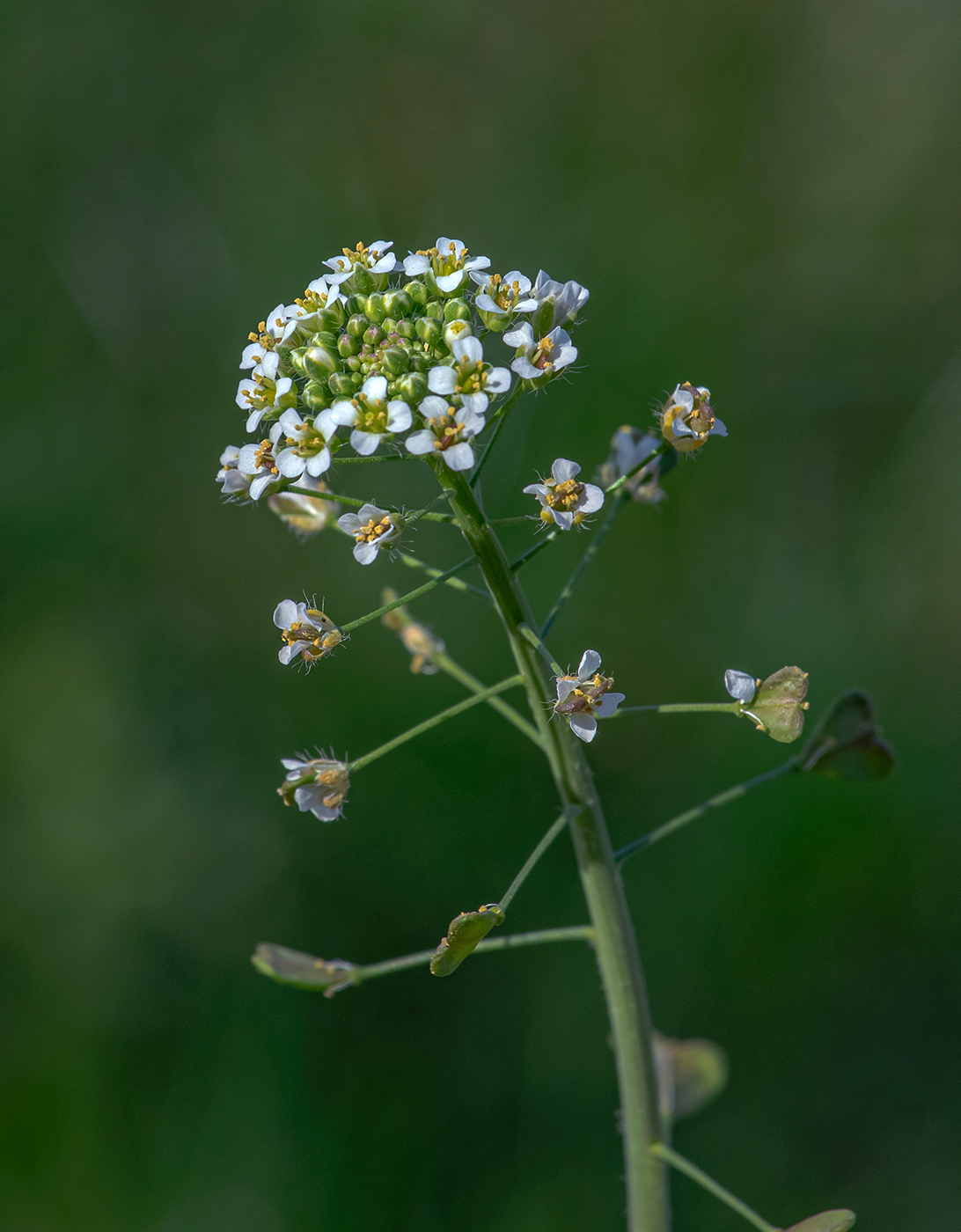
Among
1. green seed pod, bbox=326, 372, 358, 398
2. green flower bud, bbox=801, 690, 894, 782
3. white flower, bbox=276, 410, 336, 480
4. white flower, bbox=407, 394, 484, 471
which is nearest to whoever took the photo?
white flower, bbox=407, 394, 484, 471

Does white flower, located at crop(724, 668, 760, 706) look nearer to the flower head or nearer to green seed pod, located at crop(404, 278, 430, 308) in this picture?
the flower head

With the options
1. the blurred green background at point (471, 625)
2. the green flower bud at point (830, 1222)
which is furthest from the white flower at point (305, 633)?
the blurred green background at point (471, 625)

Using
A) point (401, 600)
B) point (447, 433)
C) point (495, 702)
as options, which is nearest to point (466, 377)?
point (447, 433)

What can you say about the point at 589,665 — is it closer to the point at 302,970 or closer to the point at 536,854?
the point at 536,854

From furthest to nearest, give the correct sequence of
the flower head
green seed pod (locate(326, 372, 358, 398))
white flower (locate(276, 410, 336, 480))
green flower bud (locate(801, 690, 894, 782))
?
the flower head, green flower bud (locate(801, 690, 894, 782)), green seed pod (locate(326, 372, 358, 398)), white flower (locate(276, 410, 336, 480))

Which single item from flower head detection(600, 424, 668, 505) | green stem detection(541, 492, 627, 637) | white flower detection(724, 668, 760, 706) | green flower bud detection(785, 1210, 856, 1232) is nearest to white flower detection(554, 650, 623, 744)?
green stem detection(541, 492, 627, 637)

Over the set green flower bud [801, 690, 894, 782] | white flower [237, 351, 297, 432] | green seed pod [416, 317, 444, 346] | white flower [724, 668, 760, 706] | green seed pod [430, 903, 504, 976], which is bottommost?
green seed pod [430, 903, 504, 976]

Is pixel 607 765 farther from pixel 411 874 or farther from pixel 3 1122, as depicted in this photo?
pixel 3 1122
